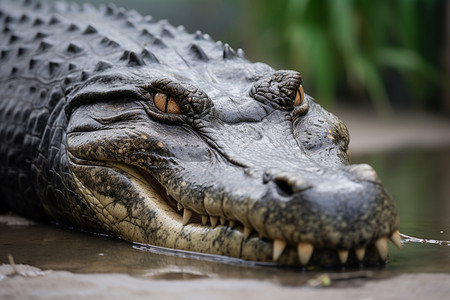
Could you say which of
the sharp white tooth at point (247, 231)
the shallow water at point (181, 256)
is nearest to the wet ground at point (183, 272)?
the shallow water at point (181, 256)

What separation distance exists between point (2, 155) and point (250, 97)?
2011 mm

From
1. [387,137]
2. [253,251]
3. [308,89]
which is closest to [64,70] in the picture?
[253,251]

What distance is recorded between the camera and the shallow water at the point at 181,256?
2641 mm

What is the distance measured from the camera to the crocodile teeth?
2611 mm

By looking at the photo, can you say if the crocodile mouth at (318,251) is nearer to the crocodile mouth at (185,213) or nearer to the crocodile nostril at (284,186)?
the crocodile mouth at (185,213)

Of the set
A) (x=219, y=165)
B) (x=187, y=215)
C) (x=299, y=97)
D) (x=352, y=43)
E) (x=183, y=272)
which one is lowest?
(x=183, y=272)

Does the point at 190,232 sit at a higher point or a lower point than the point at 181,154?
lower

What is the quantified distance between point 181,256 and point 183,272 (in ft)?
1.06

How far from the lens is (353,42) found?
35.6 feet

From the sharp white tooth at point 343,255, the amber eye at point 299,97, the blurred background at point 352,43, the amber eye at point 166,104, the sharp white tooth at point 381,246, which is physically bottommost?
the sharp white tooth at point 343,255

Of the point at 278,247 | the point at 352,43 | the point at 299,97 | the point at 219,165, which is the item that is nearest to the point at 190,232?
the point at 219,165

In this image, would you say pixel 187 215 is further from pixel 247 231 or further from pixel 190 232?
pixel 247 231

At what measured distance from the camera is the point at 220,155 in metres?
3.16

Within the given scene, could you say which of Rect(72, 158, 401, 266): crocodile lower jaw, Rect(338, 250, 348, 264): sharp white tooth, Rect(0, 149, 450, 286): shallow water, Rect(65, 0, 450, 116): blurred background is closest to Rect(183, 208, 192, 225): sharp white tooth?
Rect(72, 158, 401, 266): crocodile lower jaw
